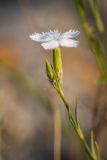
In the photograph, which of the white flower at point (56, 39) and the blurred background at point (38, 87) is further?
the blurred background at point (38, 87)

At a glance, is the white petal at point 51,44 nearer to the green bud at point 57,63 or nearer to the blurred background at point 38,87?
the green bud at point 57,63

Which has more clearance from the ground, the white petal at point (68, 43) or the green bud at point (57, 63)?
the white petal at point (68, 43)

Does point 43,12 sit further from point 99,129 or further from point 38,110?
point 99,129

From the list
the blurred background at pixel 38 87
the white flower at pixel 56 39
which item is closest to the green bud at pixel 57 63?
the white flower at pixel 56 39

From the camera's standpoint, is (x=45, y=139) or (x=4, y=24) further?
(x=4, y=24)

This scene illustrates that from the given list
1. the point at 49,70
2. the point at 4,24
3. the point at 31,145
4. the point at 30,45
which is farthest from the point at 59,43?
the point at 4,24

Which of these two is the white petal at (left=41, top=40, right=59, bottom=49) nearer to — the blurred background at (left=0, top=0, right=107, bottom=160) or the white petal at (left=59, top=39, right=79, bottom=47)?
the white petal at (left=59, top=39, right=79, bottom=47)
